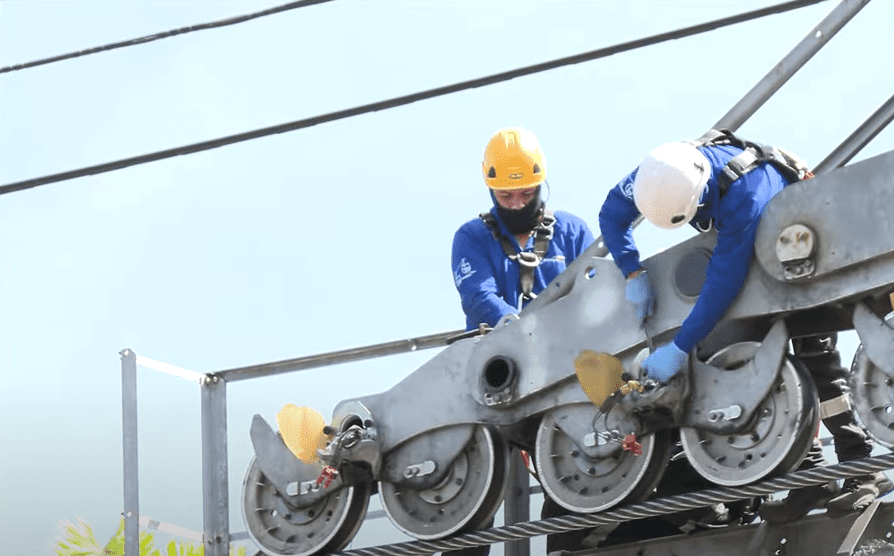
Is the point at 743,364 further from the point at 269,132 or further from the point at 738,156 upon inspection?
the point at 269,132

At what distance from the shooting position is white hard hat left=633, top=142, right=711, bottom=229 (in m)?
9.06

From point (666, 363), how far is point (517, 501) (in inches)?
71.2

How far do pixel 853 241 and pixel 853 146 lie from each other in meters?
1.22

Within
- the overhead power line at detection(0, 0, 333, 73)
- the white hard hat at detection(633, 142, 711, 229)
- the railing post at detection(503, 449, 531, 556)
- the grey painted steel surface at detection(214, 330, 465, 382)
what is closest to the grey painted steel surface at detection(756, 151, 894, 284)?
the white hard hat at detection(633, 142, 711, 229)

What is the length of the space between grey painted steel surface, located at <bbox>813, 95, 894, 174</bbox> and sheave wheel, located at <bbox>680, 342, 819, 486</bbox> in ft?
4.48

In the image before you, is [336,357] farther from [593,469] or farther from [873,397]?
[873,397]

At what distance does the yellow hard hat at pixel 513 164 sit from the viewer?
36.0 ft

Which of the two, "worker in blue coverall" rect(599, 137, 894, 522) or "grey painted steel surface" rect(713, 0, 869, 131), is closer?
"worker in blue coverall" rect(599, 137, 894, 522)

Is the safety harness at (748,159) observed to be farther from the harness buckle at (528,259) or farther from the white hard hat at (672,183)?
the harness buckle at (528,259)


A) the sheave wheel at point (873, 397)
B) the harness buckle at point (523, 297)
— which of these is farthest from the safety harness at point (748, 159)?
the harness buckle at point (523, 297)

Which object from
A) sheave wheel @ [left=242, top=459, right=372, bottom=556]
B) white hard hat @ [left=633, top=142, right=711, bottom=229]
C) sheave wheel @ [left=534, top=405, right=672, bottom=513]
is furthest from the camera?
sheave wheel @ [left=242, top=459, right=372, bottom=556]

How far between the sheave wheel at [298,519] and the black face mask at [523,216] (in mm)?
1826

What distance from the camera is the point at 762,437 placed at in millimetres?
9117

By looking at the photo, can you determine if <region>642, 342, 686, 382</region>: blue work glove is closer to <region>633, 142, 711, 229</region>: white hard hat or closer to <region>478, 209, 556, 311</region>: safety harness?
<region>633, 142, 711, 229</region>: white hard hat
